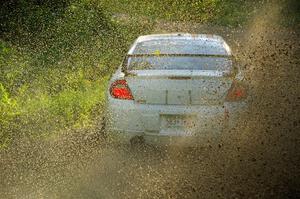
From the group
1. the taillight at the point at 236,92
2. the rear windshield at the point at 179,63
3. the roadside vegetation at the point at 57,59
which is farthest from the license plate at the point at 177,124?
the roadside vegetation at the point at 57,59

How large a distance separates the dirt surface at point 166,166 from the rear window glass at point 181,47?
100cm

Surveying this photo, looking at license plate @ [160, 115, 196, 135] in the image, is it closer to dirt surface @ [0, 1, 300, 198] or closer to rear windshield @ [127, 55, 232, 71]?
dirt surface @ [0, 1, 300, 198]

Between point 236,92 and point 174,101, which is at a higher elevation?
point 236,92

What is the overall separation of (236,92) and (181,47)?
4.77 feet

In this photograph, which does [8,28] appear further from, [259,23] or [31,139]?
[259,23]

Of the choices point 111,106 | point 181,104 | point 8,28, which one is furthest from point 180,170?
point 8,28

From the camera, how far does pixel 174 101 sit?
632 cm

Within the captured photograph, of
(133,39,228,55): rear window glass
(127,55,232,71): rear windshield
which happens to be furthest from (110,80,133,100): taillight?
(133,39,228,55): rear window glass

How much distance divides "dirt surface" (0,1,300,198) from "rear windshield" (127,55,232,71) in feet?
1.44

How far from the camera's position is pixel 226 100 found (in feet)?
20.7

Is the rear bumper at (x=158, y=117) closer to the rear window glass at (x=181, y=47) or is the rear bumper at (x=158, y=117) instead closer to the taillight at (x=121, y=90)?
the taillight at (x=121, y=90)

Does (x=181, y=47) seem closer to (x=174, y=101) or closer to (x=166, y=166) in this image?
(x=174, y=101)

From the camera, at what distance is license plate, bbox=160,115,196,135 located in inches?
247

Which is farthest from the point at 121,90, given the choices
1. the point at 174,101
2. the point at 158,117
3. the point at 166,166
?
the point at 166,166
